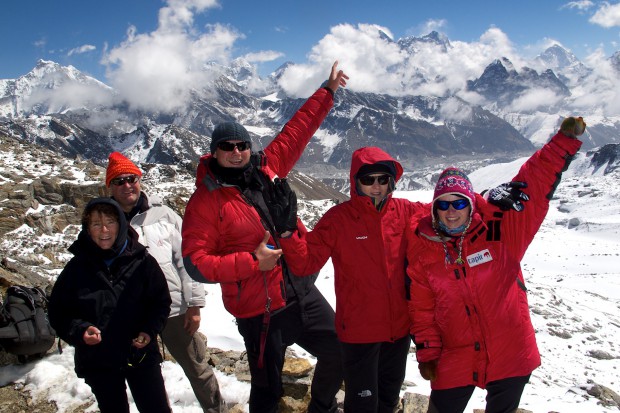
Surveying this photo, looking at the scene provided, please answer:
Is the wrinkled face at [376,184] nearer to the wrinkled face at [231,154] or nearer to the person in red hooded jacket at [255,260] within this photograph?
the person in red hooded jacket at [255,260]

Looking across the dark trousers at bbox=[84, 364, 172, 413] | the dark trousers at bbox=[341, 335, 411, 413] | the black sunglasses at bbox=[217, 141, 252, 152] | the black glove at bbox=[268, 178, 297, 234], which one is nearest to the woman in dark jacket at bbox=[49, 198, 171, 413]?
the dark trousers at bbox=[84, 364, 172, 413]

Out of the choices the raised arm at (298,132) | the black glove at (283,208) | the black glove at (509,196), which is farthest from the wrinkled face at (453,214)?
the raised arm at (298,132)

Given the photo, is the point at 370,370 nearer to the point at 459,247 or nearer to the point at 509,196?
the point at 459,247

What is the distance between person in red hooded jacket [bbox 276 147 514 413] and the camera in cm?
488

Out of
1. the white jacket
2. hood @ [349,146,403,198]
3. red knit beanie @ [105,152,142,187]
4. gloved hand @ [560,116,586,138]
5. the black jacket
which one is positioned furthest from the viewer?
red knit beanie @ [105,152,142,187]

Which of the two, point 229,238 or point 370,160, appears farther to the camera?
point 370,160

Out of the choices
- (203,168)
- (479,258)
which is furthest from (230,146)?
(479,258)

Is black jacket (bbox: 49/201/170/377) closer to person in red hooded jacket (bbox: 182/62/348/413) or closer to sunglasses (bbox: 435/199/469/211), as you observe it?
person in red hooded jacket (bbox: 182/62/348/413)

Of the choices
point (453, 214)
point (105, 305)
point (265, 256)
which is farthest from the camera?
point (105, 305)

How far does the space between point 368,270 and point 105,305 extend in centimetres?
309

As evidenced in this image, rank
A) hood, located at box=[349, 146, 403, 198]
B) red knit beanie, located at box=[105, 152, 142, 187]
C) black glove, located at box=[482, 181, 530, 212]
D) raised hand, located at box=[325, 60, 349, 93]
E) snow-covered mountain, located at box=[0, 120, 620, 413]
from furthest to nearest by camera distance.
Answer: snow-covered mountain, located at box=[0, 120, 620, 413], raised hand, located at box=[325, 60, 349, 93], red knit beanie, located at box=[105, 152, 142, 187], hood, located at box=[349, 146, 403, 198], black glove, located at box=[482, 181, 530, 212]

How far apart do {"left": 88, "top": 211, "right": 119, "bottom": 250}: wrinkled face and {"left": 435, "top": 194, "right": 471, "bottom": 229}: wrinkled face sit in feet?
12.7

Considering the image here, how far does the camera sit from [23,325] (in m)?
7.14

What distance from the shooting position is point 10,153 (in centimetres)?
3616
